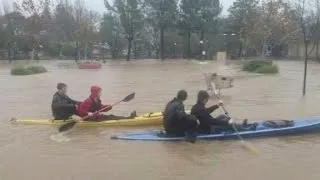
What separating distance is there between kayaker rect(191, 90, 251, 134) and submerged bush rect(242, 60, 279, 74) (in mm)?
20443

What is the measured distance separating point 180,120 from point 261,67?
21.8 metres

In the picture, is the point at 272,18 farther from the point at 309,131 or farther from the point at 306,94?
the point at 309,131

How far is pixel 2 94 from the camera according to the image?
749 inches

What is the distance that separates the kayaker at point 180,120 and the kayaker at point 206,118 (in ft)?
0.54

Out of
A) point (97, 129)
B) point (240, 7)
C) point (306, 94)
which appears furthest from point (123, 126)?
point (240, 7)

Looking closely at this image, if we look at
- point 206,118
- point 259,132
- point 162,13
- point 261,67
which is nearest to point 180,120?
point 206,118

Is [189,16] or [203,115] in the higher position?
[189,16]

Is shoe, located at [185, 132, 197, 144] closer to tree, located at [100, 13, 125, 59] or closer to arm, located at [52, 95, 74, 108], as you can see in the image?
arm, located at [52, 95, 74, 108]

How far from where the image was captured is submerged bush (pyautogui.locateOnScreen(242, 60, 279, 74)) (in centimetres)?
2922

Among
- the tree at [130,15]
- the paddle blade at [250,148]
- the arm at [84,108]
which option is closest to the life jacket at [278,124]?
the paddle blade at [250,148]

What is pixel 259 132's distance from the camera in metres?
9.23

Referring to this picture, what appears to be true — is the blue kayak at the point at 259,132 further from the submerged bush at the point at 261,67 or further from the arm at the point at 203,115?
the submerged bush at the point at 261,67

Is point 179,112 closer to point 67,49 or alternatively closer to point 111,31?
point 111,31

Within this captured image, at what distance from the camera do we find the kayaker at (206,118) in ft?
29.9
